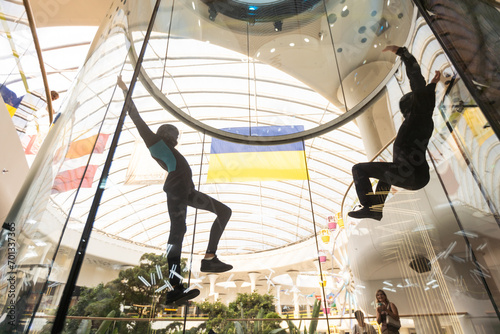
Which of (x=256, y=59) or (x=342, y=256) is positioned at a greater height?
(x=256, y=59)

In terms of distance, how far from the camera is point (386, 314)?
8.11 feet

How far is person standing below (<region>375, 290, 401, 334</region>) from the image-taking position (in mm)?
2363

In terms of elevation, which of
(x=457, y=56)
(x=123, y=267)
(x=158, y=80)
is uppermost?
(x=158, y=80)

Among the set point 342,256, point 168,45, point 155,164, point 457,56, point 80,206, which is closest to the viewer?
point 80,206

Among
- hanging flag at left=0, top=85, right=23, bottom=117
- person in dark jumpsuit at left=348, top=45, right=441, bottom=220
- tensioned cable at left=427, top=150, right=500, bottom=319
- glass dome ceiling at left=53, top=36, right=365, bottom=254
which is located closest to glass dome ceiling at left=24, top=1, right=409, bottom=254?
glass dome ceiling at left=53, top=36, right=365, bottom=254

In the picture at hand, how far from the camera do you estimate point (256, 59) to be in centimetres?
336

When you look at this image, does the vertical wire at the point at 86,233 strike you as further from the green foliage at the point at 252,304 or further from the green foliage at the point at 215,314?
the green foliage at the point at 252,304

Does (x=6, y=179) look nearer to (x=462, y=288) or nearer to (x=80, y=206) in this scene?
(x=80, y=206)

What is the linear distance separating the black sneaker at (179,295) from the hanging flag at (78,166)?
51.6 inches

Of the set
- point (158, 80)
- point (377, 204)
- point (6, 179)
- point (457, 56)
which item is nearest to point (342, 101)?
point (377, 204)

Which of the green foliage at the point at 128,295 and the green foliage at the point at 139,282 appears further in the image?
the green foliage at the point at 139,282

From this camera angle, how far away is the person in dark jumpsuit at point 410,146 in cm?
189

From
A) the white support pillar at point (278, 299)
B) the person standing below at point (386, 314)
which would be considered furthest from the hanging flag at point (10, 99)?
the person standing below at point (386, 314)

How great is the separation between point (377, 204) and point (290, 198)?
5.74ft
